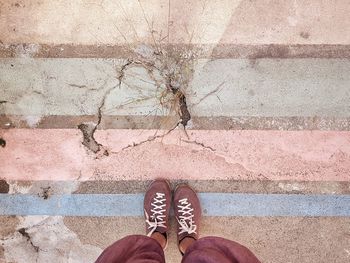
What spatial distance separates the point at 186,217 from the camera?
2881 millimetres

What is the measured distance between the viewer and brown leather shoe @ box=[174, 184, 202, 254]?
285 cm

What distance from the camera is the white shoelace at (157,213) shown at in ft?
9.36

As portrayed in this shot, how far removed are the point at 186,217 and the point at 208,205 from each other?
0.18 m

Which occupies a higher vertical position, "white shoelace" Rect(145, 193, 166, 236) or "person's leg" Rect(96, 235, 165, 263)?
"white shoelace" Rect(145, 193, 166, 236)

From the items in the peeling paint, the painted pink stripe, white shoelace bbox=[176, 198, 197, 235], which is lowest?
the peeling paint

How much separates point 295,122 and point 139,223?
4.24 ft

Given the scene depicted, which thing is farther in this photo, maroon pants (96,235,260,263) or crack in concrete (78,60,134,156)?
crack in concrete (78,60,134,156)

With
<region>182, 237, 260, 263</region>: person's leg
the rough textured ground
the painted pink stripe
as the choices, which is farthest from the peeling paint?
<region>182, 237, 260, 263</region>: person's leg

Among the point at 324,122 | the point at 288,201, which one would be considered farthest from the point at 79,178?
the point at 324,122

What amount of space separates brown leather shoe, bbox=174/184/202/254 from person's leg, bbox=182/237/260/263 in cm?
48

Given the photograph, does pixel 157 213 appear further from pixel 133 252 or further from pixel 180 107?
pixel 180 107

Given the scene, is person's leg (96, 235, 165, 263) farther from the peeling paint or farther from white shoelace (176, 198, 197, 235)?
the peeling paint

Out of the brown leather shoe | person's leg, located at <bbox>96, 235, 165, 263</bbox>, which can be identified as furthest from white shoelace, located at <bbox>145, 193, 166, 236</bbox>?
person's leg, located at <bbox>96, 235, 165, 263</bbox>

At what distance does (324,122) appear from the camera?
2906mm
